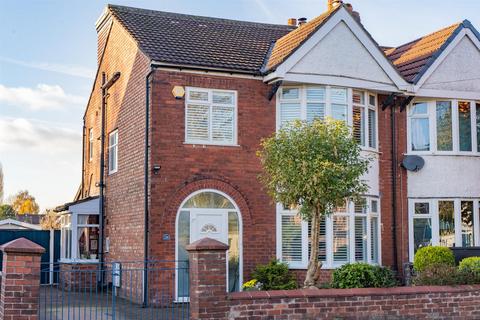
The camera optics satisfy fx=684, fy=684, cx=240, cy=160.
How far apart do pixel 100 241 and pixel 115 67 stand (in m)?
5.58

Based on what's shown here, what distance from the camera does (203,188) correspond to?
58.7 feet

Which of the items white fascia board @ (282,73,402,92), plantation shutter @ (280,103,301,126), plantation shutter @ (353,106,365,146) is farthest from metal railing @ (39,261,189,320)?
plantation shutter @ (353,106,365,146)

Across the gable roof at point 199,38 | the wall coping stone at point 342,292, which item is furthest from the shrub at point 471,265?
the gable roof at point 199,38

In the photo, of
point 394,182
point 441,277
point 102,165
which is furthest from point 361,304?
point 102,165

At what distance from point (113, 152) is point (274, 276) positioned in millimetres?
7126

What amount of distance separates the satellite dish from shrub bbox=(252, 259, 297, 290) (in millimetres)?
5161

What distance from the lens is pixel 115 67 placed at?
2175 cm

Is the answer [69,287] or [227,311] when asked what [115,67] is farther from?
[227,311]

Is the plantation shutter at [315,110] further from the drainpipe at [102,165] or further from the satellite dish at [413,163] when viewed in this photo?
the drainpipe at [102,165]

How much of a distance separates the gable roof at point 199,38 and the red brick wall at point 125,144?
0.44m

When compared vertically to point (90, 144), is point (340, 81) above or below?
above

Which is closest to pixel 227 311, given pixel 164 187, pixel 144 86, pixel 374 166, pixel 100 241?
pixel 164 187

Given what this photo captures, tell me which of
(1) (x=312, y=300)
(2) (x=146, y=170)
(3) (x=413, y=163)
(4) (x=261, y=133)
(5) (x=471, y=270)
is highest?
(4) (x=261, y=133)

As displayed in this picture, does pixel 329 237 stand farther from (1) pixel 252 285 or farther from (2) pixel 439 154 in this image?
(2) pixel 439 154
